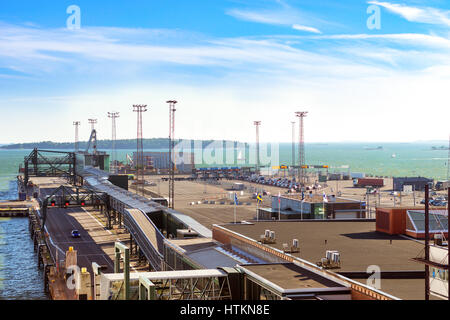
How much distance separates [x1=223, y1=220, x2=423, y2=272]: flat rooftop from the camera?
24609mm

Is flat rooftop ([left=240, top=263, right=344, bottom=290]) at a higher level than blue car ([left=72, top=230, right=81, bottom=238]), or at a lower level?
higher

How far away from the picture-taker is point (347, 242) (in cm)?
3047

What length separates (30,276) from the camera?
160 ft

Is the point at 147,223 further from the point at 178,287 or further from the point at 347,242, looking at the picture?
the point at 178,287

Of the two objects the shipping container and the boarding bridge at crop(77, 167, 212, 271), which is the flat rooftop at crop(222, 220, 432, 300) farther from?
the shipping container

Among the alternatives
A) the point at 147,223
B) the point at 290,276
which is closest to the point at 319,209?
the point at 147,223

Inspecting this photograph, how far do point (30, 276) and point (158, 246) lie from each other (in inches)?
543

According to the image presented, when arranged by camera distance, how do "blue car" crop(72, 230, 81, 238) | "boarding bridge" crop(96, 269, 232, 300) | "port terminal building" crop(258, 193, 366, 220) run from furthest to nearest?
1. "blue car" crop(72, 230, 81, 238)
2. "port terminal building" crop(258, 193, 366, 220)
3. "boarding bridge" crop(96, 269, 232, 300)

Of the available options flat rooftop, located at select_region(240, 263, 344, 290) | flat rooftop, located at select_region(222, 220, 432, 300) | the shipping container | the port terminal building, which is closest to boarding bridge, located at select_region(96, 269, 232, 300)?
flat rooftop, located at select_region(240, 263, 344, 290)

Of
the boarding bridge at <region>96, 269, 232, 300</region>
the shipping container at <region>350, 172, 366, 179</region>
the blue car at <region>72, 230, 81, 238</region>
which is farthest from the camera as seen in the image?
the shipping container at <region>350, 172, 366, 179</region>

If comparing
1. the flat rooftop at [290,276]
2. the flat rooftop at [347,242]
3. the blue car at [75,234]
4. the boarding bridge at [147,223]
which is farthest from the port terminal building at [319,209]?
the flat rooftop at [290,276]

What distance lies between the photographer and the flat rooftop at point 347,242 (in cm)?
2461

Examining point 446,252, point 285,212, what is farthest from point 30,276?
point 446,252

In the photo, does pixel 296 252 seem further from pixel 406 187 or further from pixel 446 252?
pixel 406 187
